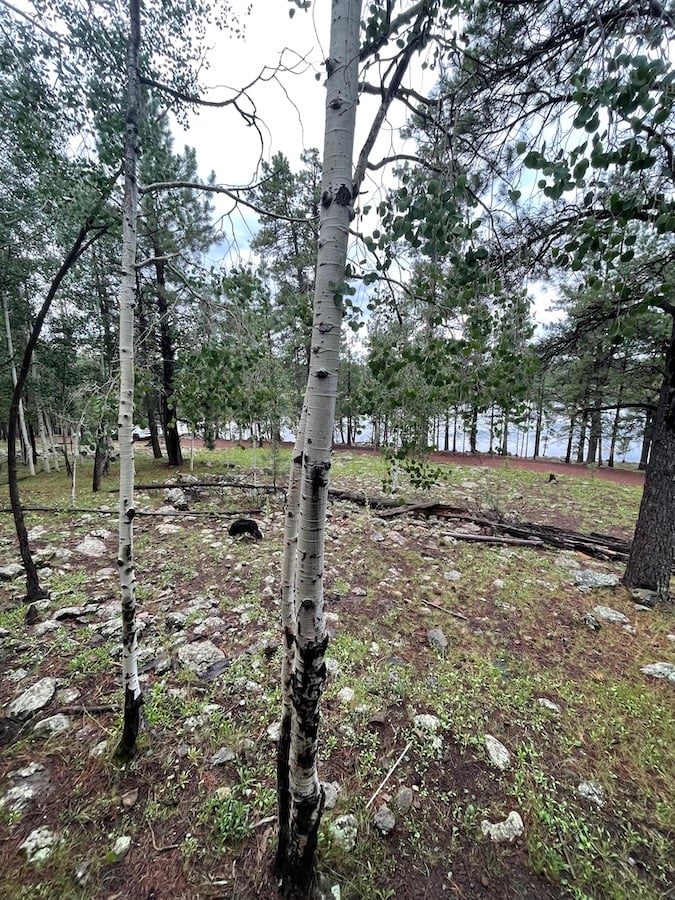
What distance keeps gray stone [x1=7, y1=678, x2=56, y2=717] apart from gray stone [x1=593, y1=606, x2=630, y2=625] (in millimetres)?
5525

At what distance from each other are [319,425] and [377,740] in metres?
2.52

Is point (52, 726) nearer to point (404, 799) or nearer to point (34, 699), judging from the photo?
point (34, 699)

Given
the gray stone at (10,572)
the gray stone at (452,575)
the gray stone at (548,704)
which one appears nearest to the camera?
the gray stone at (548,704)

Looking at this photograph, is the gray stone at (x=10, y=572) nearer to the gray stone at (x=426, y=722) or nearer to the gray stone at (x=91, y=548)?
the gray stone at (x=91, y=548)

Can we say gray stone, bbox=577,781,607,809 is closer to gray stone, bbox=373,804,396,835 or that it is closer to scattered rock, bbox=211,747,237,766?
gray stone, bbox=373,804,396,835

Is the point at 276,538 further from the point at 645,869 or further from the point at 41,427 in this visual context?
the point at 41,427

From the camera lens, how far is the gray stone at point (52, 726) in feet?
7.66

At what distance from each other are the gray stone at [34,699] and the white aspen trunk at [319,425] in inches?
89.5

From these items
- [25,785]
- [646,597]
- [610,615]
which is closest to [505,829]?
→ [25,785]

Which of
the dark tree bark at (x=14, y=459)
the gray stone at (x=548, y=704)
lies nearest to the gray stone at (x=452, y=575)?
the gray stone at (x=548, y=704)

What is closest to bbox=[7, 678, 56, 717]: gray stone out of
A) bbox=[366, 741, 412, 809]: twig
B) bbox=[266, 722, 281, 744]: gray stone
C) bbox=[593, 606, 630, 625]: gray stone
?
bbox=[266, 722, 281, 744]: gray stone

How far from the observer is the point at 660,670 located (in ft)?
9.78

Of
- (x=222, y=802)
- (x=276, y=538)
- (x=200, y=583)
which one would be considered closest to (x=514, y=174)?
(x=222, y=802)

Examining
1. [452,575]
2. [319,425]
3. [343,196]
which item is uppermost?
[343,196]
